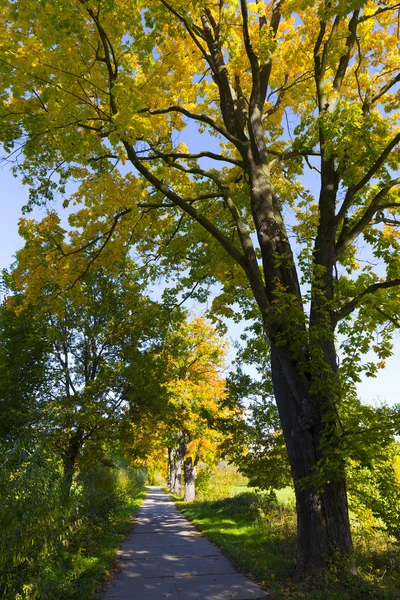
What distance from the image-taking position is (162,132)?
8.43 metres

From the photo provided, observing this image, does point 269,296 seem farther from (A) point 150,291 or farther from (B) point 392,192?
Result: (A) point 150,291

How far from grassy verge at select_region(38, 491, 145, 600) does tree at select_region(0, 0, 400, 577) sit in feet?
9.46

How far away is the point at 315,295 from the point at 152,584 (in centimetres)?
491

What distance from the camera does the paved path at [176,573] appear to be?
18.6 feet

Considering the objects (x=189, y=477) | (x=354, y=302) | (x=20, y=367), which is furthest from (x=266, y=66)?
(x=189, y=477)

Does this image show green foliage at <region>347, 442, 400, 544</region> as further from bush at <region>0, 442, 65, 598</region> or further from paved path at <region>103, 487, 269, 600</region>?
bush at <region>0, 442, 65, 598</region>

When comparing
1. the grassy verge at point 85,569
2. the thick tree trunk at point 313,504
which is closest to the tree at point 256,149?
the thick tree trunk at point 313,504

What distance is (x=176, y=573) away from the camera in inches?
271

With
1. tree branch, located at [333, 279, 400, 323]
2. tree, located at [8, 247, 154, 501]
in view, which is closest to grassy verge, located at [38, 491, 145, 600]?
tree, located at [8, 247, 154, 501]

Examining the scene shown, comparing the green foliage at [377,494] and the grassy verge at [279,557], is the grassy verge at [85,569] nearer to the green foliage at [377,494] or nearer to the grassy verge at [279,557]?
the grassy verge at [279,557]

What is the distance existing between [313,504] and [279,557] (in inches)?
83.9

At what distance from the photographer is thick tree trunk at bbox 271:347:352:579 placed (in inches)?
216

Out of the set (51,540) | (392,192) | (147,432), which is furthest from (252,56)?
(147,432)

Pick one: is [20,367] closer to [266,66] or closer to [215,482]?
[266,66]
